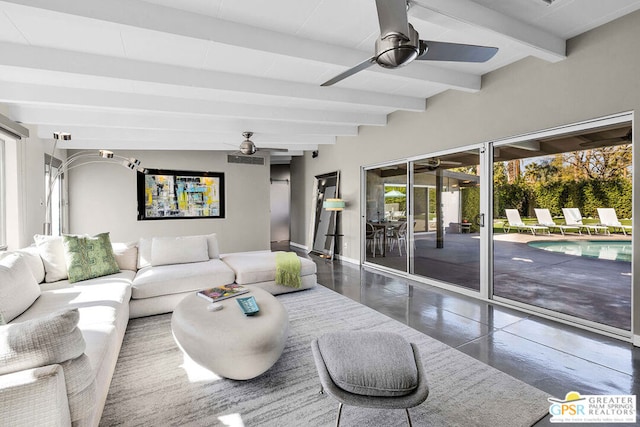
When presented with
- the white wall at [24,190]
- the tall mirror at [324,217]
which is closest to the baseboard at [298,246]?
the tall mirror at [324,217]

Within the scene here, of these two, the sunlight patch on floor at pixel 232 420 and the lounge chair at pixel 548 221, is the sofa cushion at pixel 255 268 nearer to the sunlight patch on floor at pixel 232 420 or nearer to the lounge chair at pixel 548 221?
the sunlight patch on floor at pixel 232 420

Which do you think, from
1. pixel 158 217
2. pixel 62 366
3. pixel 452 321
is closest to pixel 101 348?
pixel 62 366

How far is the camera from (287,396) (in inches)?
80.0

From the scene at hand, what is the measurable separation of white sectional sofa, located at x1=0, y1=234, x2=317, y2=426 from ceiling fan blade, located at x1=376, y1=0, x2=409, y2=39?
2157mm

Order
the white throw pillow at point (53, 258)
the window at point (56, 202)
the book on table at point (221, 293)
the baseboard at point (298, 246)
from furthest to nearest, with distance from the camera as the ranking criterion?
the baseboard at point (298, 246)
the window at point (56, 202)
the white throw pillow at point (53, 258)
the book on table at point (221, 293)

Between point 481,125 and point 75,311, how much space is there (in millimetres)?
4535

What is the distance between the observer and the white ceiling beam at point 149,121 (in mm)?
4113

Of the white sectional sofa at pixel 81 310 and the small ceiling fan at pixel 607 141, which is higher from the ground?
the small ceiling fan at pixel 607 141

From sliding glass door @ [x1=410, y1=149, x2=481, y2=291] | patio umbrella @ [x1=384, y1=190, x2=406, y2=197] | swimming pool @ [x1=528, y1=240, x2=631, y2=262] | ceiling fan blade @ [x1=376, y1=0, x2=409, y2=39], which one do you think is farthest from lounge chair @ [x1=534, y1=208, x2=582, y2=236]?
ceiling fan blade @ [x1=376, y1=0, x2=409, y2=39]

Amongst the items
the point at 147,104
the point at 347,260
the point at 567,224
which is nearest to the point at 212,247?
the point at 147,104

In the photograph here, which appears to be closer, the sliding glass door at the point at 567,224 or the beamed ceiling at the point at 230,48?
the beamed ceiling at the point at 230,48

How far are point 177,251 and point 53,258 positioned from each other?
51.2 inches

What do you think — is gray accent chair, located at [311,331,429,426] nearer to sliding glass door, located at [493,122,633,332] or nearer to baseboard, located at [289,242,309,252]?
sliding glass door, located at [493,122,633,332]

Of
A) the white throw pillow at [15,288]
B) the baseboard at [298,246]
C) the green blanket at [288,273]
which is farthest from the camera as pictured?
the baseboard at [298,246]
